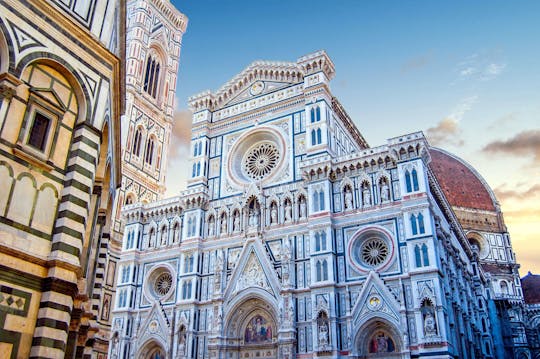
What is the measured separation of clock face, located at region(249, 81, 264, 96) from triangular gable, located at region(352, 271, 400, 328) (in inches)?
602

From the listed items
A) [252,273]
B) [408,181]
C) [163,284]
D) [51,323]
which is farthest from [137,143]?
[51,323]

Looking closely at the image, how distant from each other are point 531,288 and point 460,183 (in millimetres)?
14611

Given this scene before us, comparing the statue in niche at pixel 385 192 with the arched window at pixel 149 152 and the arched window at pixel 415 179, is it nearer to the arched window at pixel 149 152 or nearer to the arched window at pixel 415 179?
the arched window at pixel 415 179

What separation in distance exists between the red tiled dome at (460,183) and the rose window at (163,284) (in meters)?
39.4

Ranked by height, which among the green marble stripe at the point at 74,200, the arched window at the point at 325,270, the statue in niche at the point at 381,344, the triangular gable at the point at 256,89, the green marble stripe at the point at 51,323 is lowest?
the green marble stripe at the point at 51,323

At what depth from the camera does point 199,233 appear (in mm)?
30516

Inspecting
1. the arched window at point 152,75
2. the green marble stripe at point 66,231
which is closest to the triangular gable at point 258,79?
the arched window at point 152,75

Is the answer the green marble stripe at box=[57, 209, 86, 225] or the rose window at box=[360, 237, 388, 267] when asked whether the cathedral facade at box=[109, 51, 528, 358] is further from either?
the green marble stripe at box=[57, 209, 86, 225]

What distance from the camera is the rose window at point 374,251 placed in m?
24.8

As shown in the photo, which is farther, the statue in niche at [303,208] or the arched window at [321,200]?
the statue in niche at [303,208]

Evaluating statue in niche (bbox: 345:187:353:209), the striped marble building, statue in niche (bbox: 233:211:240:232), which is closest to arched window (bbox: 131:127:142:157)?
statue in niche (bbox: 233:211:240:232)

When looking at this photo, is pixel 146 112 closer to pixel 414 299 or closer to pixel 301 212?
pixel 301 212

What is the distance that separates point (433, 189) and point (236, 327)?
13.7 metres

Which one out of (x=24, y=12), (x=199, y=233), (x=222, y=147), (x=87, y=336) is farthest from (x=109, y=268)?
(x=24, y=12)
